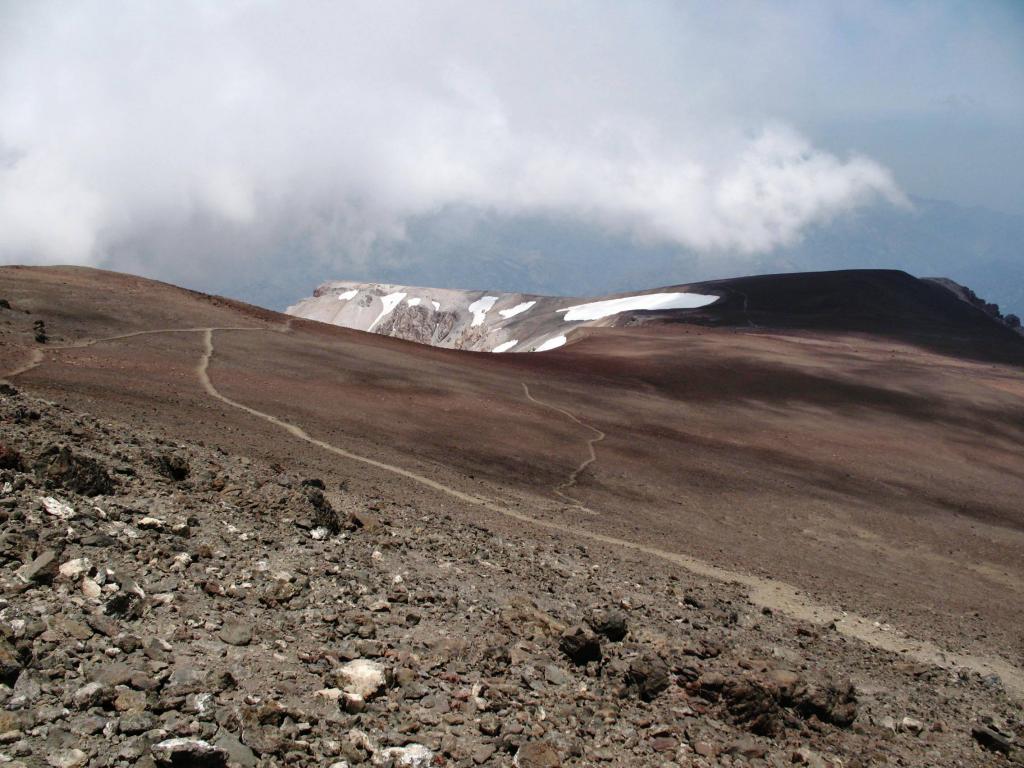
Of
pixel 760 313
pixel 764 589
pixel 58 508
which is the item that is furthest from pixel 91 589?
pixel 760 313

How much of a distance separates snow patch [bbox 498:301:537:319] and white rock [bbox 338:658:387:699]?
3042 inches

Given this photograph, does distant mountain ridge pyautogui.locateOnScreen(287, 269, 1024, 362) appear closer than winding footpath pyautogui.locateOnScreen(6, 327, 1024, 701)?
No

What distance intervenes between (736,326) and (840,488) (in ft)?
129

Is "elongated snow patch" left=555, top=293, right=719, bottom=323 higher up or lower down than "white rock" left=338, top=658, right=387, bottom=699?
higher up

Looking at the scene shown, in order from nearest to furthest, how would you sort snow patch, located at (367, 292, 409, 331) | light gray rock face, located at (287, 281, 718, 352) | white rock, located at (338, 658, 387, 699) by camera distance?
white rock, located at (338, 658, 387, 699), light gray rock face, located at (287, 281, 718, 352), snow patch, located at (367, 292, 409, 331)

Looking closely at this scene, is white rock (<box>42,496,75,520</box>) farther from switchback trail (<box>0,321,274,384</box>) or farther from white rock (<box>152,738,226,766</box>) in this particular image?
switchback trail (<box>0,321,274,384</box>)

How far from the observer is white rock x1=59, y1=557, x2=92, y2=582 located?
6.40 metres

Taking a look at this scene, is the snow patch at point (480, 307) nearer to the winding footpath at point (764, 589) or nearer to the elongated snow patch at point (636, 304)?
the elongated snow patch at point (636, 304)

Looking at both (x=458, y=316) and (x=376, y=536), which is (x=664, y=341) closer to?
(x=376, y=536)

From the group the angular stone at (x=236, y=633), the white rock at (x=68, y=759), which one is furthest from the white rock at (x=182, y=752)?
the angular stone at (x=236, y=633)

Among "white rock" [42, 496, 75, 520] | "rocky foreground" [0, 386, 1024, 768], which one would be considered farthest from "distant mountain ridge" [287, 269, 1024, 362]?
"white rock" [42, 496, 75, 520]

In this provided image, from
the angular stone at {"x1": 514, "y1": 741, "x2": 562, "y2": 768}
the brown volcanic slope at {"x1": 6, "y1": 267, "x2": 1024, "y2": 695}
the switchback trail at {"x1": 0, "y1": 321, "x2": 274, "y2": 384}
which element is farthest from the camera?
the switchback trail at {"x1": 0, "y1": 321, "x2": 274, "y2": 384}

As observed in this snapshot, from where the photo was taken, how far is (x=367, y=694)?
19.7ft

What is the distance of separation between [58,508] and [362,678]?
11.5 feet
